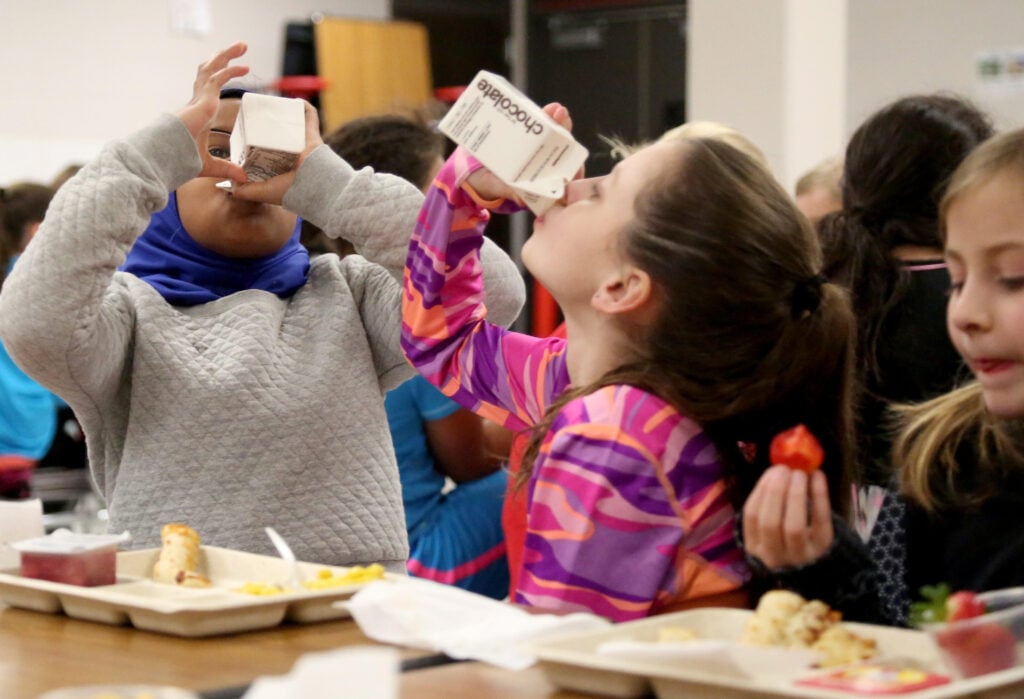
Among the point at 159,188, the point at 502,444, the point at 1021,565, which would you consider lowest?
the point at 502,444

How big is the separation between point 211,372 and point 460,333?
0.31 meters

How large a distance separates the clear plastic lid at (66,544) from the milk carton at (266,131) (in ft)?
1.78

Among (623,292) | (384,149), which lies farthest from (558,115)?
(384,149)

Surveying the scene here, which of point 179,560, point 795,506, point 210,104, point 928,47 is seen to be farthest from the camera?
point 928,47

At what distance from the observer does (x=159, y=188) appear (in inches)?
68.6

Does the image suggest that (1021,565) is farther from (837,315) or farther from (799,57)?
(799,57)

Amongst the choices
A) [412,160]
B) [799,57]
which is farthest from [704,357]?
[799,57]

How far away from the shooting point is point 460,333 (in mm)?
1813

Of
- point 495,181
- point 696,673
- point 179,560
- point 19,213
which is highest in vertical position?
point 495,181

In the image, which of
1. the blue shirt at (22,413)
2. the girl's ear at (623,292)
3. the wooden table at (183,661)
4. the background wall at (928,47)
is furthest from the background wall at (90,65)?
the wooden table at (183,661)

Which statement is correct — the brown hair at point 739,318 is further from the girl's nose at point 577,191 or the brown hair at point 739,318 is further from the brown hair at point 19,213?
the brown hair at point 19,213

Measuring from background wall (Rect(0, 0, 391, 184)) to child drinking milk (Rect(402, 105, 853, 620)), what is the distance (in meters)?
4.65

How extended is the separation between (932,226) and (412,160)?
3.21 feet

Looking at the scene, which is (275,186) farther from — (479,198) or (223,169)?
(479,198)
